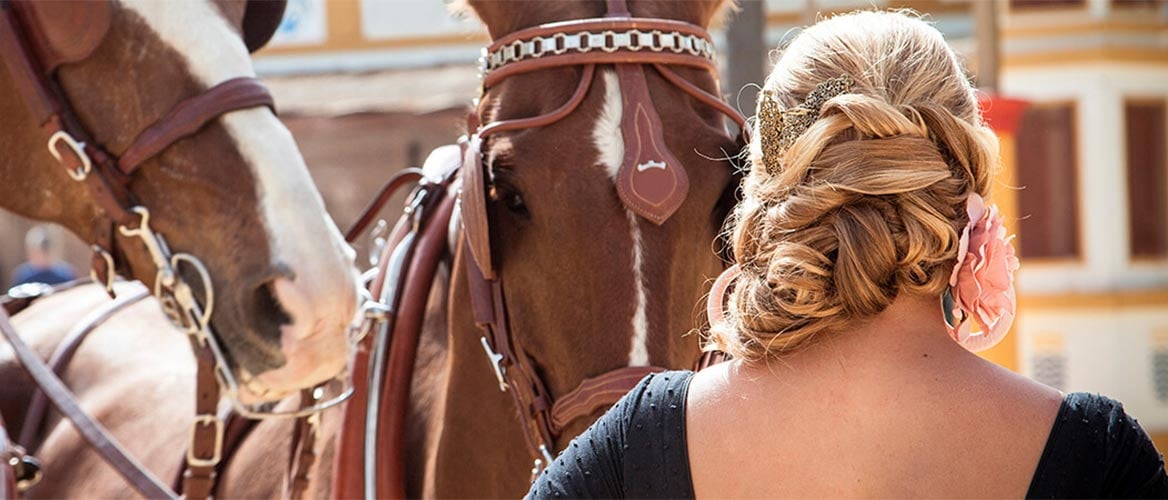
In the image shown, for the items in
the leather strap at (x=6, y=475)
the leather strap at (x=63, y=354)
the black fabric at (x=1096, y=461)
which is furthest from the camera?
the leather strap at (x=63, y=354)

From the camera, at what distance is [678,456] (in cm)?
146

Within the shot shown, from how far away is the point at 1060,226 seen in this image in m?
12.0

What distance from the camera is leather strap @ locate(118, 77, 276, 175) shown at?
2404 millimetres

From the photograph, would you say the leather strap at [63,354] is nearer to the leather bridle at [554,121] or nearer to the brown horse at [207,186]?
the brown horse at [207,186]

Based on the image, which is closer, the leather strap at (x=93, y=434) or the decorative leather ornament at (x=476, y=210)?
the decorative leather ornament at (x=476, y=210)

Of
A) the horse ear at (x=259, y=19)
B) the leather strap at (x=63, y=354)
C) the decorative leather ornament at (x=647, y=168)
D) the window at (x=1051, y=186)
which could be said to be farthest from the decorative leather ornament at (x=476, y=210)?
the window at (x=1051, y=186)

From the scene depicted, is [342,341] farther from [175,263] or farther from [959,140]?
[959,140]

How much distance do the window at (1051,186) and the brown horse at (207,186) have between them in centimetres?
1041

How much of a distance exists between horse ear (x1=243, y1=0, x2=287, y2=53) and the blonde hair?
1.57 metres

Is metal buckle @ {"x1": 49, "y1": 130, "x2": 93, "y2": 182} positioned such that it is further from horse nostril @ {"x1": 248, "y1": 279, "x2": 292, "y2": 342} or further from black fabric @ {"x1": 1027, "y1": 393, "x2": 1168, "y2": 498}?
black fabric @ {"x1": 1027, "y1": 393, "x2": 1168, "y2": 498}

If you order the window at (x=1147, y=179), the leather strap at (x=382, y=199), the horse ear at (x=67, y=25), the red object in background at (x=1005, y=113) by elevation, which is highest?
the horse ear at (x=67, y=25)

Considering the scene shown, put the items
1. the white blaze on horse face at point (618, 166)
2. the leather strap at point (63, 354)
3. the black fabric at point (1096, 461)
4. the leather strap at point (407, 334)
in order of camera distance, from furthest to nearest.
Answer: the leather strap at point (63, 354) → the leather strap at point (407, 334) → the white blaze on horse face at point (618, 166) → the black fabric at point (1096, 461)

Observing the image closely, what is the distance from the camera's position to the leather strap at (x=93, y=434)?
2.81 m

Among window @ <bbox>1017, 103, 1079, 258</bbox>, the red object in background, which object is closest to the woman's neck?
the red object in background
